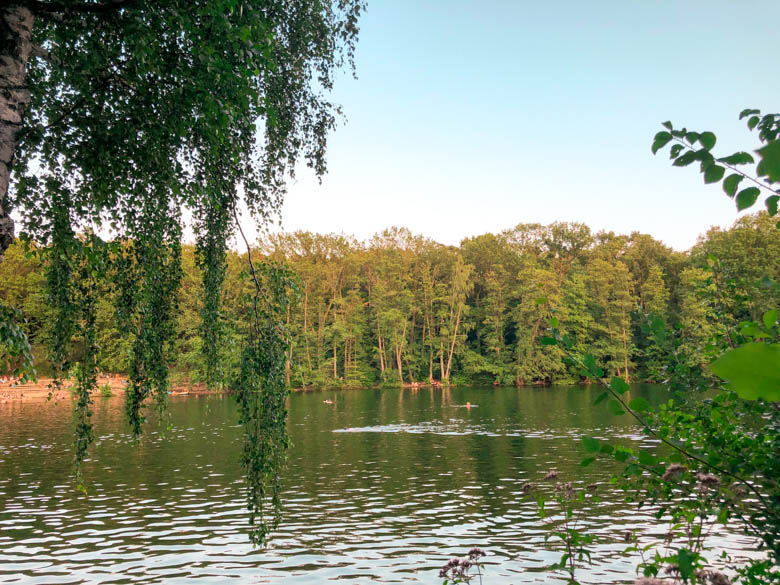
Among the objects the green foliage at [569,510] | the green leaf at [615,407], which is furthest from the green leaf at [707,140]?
the green foliage at [569,510]

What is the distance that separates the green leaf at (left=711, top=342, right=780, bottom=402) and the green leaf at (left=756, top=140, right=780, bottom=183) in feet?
0.57

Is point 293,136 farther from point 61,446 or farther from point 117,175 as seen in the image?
point 61,446

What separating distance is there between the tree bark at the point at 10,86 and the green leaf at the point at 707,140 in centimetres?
477

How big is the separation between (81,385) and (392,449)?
17.7 m

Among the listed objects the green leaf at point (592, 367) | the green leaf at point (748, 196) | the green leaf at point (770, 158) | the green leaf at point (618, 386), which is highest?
the green leaf at point (748, 196)

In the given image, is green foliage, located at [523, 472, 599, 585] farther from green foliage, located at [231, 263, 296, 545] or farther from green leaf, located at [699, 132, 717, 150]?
green foliage, located at [231, 263, 296, 545]

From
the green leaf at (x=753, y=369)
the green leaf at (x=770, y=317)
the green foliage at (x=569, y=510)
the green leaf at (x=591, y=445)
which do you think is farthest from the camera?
the green foliage at (x=569, y=510)

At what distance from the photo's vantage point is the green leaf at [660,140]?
221 cm

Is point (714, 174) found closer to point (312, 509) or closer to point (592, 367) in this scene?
point (592, 367)

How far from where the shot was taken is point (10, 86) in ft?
15.7

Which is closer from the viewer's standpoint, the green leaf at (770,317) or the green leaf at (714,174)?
the green leaf at (770,317)

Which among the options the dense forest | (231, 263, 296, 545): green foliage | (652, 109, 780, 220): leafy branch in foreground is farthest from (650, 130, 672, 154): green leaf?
the dense forest

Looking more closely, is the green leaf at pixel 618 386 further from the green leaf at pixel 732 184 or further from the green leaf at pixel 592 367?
the green leaf at pixel 732 184

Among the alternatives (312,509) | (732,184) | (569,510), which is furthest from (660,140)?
(312,509)
